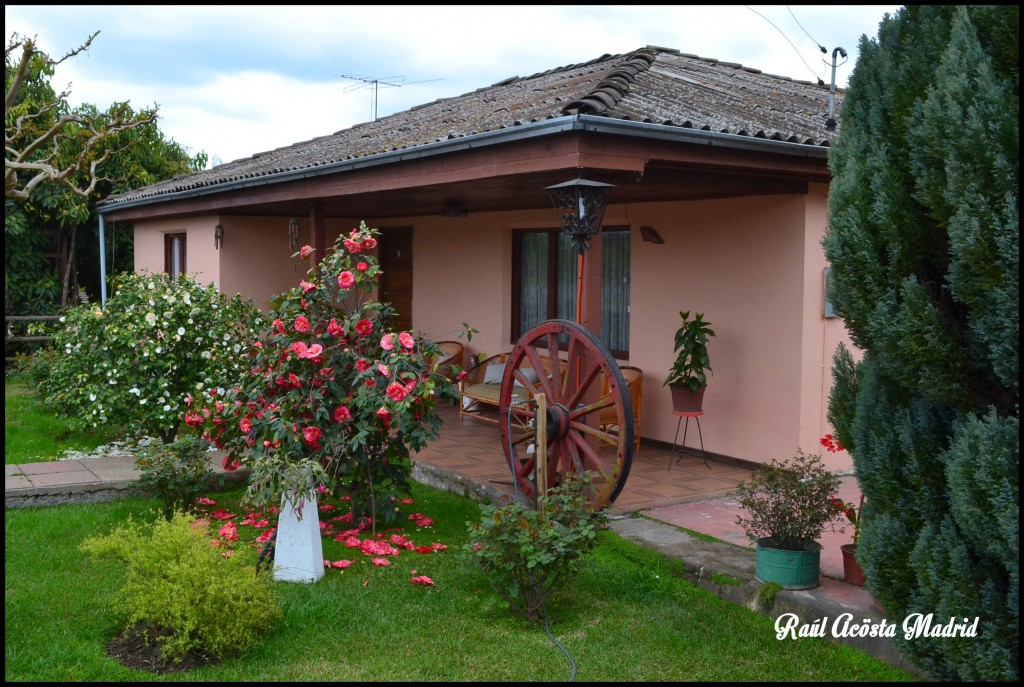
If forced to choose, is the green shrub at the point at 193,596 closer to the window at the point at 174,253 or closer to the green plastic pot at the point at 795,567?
the green plastic pot at the point at 795,567

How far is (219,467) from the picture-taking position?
7621mm

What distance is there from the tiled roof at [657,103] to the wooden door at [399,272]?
2.21 m

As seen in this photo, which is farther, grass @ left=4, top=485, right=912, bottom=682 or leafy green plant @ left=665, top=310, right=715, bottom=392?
leafy green plant @ left=665, top=310, right=715, bottom=392

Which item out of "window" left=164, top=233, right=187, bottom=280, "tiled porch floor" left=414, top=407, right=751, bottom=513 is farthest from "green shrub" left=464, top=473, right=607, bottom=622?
"window" left=164, top=233, right=187, bottom=280

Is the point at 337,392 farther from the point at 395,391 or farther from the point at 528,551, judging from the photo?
the point at 528,551

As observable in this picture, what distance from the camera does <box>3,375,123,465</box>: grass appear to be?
8193mm

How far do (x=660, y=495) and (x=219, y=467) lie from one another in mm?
3580

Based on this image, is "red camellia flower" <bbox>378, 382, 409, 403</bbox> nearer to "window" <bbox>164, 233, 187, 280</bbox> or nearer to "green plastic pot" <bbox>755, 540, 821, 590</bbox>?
"green plastic pot" <bbox>755, 540, 821, 590</bbox>

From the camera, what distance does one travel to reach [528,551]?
4445mm

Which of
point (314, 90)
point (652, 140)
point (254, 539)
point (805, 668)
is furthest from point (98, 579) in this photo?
point (314, 90)

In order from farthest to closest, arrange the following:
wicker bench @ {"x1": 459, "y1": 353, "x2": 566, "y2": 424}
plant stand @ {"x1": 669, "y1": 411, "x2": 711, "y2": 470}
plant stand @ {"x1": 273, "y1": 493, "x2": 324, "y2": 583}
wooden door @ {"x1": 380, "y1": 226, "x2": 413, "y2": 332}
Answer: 1. wooden door @ {"x1": 380, "y1": 226, "x2": 413, "y2": 332}
2. wicker bench @ {"x1": 459, "y1": 353, "x2": 566, "y2": 424}
3. plant stand @ {"x1": 669, "y1": 411, "x2": 711, "y2": 470}
4. plant stand @ {"x1": 273, "y1": 493, "x2": 324, "y2": 583}

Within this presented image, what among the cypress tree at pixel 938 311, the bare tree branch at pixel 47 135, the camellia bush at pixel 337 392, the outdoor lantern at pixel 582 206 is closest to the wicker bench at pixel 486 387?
the camellia bush at pixel 337 392

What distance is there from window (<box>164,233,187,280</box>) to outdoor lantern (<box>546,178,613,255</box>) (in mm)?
9671

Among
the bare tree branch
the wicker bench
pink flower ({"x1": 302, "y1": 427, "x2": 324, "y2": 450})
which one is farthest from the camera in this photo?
the bare tree branch
